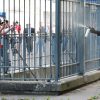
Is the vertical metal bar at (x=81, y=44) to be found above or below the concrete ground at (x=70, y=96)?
above

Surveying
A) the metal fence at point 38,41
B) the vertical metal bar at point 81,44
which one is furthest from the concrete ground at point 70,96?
the vertical metal bar at point 81,44

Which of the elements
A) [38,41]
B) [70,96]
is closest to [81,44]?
[38,41]

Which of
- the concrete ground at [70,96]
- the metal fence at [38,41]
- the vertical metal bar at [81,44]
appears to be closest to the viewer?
the concrete ground at [70,96]

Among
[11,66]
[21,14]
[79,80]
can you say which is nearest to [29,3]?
[21,14]

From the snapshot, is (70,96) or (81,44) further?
(81,44)

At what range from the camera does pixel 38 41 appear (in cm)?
1123

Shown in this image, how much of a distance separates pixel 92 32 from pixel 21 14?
2109 mm

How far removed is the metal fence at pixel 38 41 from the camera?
11.0m

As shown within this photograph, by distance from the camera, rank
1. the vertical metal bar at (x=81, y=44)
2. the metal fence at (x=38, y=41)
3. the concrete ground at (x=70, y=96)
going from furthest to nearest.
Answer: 1. the vertical metal bar at (x=81, y=44)
2. the metal fence at (x=38, y=41)
3. the concrete ground at (x=70, y=96)

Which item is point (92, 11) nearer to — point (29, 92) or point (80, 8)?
point (80, 8)

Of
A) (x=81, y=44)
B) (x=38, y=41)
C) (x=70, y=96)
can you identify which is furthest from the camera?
Answer: (x=81, y=44)

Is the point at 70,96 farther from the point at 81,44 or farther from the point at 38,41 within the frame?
the point at 81,44

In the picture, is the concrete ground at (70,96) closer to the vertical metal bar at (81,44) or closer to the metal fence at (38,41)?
the metal fence at (38,41)

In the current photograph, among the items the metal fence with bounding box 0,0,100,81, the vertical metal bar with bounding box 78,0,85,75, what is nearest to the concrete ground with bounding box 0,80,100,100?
the metal fence with bounding box 0,0,100,81
